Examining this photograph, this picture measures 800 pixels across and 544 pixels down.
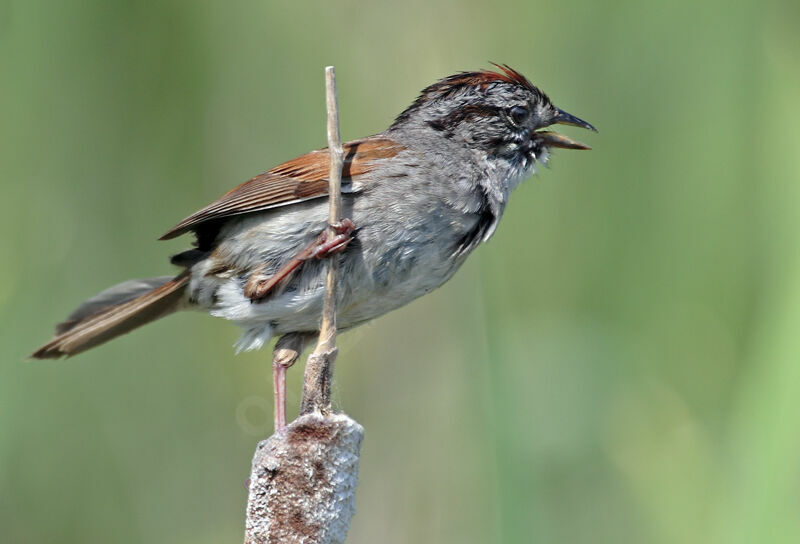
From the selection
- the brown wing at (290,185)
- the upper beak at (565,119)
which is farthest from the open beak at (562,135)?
the brown wing at (290,185)

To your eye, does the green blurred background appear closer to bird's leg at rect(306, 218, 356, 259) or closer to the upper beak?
the upper beak

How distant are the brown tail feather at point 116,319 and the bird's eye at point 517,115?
112cm

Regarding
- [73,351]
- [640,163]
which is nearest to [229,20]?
[73,351]

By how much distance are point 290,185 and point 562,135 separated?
822mm

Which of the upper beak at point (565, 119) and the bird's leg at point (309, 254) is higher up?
the upper beak at point (565, 119)

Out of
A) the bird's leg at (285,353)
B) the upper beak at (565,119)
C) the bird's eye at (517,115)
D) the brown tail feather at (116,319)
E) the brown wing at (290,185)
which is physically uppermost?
the bird's eye at (517,115)

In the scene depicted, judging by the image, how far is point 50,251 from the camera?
9.70ft

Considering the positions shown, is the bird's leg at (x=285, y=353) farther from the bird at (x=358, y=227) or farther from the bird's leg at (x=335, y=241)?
the bird's leg at (x=335, y=241)

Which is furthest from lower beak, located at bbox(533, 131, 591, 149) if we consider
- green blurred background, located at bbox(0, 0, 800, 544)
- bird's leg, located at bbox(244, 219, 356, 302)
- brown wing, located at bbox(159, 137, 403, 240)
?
bird's leg, located at bbox(244, 219, 356, 302)

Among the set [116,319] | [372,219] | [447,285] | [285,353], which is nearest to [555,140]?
[372,219]

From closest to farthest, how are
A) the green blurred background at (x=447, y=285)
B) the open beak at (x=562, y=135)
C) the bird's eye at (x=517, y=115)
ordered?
the green blurred background at (x=447, y=285), the open beak at (x=562, y=135), the bird's eye at (x=517, y=115)

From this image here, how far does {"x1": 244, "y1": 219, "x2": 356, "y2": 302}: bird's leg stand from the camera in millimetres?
2371

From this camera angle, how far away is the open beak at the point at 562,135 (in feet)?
8.63

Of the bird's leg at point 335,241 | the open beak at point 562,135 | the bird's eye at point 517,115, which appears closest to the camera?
the bird's leg at point 335,241
